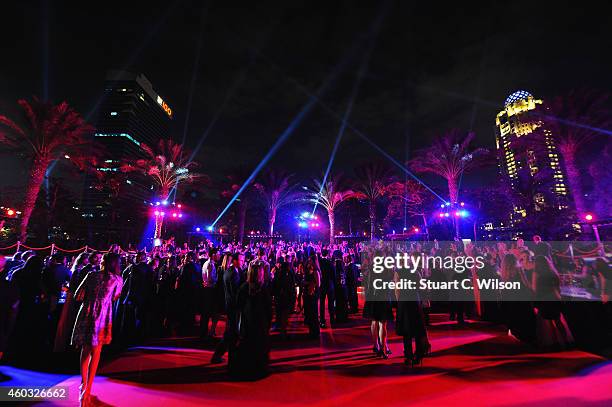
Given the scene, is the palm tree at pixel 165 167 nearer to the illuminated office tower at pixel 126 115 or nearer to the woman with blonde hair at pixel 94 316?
the woman with blonde hair at pixel 94 316

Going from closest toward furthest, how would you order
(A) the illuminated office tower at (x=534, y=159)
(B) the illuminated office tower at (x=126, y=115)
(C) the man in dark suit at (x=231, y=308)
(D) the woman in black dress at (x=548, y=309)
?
(C) the man in dark suit at (x=231, y=308), (D) the woman in black dress at (x=548, y=309), (A) the illuminated office tower at (x=534, y=159), (B) the illuminated office tower at (x=126, y=115)

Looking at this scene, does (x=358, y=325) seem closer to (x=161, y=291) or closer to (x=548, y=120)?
(x=161, y=291)

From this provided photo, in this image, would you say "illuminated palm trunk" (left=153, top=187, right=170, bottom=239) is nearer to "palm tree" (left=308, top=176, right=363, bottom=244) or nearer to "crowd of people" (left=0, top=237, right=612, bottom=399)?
"palm tree" (left=308, top=176, right=363, bottom=244)

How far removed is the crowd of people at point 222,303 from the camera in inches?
196

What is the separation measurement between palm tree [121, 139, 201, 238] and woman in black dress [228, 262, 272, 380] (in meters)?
23.1

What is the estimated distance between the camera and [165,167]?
85.7 ft

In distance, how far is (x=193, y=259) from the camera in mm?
8000

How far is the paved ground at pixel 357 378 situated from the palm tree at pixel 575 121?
20.4 metres

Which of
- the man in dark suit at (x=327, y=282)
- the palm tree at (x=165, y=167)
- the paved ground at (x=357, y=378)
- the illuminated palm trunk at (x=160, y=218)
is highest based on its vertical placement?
the palm tree at (x=165, y=167)

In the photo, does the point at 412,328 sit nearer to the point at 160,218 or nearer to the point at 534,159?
the point at 160,218

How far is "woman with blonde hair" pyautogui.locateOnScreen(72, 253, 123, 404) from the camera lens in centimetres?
416

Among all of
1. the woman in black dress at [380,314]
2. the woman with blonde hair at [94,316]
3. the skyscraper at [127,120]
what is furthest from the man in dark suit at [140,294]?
the skyscraper at [127,120]

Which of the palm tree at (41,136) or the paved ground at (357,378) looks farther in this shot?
the palm tree at (41,136)

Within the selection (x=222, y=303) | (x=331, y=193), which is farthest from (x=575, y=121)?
(x=222, y=303)
